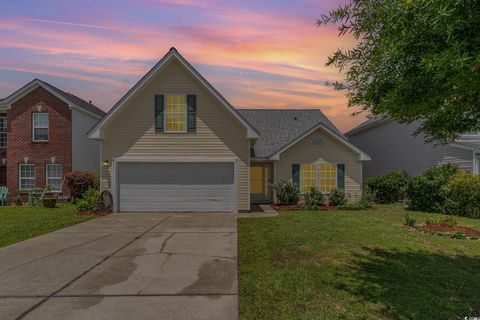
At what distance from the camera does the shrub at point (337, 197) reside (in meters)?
18.9

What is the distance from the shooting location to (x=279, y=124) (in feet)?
78.2

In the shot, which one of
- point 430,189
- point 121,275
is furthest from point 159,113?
point 430,189

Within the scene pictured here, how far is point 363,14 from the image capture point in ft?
16.0

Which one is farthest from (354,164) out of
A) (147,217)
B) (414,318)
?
(414,318)

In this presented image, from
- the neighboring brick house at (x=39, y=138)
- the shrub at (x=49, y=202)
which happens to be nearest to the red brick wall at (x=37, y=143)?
the neighboring brick house at (x=39, y=138)

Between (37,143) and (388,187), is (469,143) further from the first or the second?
(37,143)

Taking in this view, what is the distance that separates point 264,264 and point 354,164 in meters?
14.0

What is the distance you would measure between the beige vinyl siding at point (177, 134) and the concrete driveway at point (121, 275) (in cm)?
562

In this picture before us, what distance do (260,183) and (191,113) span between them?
6674 mm

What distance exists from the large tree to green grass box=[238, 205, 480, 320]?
2.58m

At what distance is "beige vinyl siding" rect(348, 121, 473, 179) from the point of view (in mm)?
19219

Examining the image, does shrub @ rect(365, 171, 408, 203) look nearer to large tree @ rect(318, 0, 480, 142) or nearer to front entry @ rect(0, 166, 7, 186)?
large tree @ rect(318, 0, 480, 142)

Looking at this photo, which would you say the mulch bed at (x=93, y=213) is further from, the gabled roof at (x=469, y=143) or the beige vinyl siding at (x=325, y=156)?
the gabled roof at (x=469, y=143)

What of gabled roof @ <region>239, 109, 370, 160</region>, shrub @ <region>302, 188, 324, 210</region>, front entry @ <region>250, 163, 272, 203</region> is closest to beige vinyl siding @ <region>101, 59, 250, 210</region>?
shrub @ <region>302, 188, 324, 210</region>
